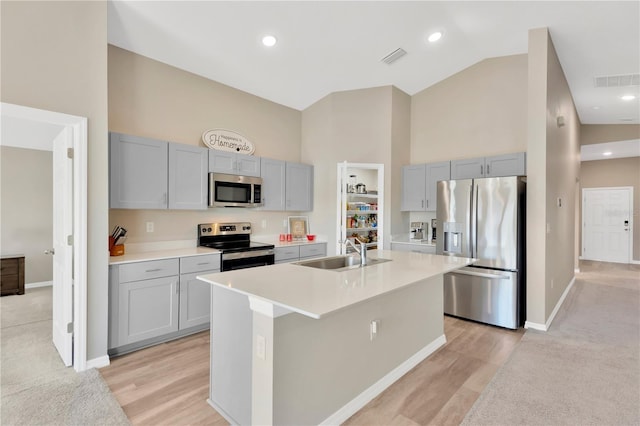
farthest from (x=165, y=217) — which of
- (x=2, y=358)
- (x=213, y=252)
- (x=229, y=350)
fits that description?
(x=229, y=350)

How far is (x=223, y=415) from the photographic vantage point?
80.2 inches

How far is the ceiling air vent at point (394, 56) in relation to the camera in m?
3.97

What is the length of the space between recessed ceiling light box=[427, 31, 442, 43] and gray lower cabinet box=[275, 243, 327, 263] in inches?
118

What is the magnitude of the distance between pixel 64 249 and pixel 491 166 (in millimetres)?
4775

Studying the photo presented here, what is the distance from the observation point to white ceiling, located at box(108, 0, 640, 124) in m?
3.10

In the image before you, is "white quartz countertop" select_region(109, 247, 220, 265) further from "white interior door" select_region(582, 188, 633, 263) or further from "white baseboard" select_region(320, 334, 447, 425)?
"white interior door" select_region(582, 188, 633, 263)

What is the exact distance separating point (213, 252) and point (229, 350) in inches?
65.5

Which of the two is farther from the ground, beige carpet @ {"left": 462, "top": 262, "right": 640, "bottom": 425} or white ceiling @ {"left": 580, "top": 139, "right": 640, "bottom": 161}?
white ceiling @ {"left": 580, "top": 139, "right": 640, "bottom": 161}

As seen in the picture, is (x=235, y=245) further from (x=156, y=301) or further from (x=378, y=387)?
(x=378, y=387)

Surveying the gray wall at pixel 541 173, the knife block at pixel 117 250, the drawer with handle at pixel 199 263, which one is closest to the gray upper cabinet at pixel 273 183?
the drawer with handle at pixel 199 263

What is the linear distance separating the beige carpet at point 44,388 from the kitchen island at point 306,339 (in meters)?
0.78

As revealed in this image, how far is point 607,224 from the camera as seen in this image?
8109 millimetres

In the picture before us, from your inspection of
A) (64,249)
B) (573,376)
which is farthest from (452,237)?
(64,249)

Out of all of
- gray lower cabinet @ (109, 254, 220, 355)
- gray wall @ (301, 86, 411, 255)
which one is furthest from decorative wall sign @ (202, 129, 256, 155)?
gray lower cabinet @ (109, 254, 220, 355)
